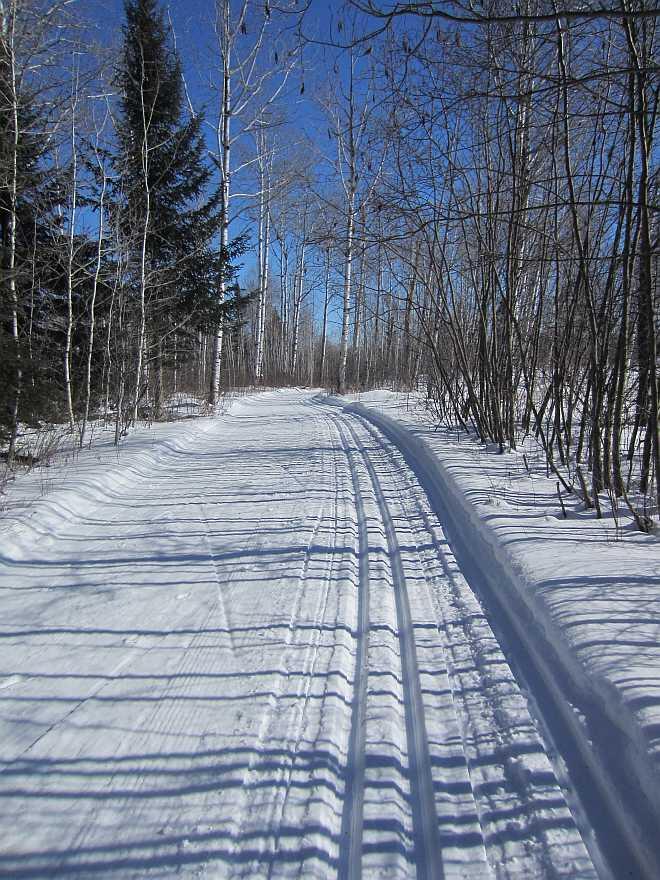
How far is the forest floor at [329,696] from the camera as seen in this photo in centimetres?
161

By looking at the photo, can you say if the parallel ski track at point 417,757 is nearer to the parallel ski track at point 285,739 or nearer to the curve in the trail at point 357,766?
the curve in the trail at point 357,766

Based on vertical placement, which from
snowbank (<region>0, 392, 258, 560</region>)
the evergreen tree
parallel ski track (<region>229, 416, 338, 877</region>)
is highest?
the evergreen tree

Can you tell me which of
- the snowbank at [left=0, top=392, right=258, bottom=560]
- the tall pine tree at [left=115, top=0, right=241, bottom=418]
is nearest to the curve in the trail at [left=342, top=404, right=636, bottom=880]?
the snowbank at [left=0, top=392, right=258, bottom=560]

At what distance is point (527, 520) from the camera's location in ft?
14.6

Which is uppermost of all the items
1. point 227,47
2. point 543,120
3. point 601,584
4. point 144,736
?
point 227,47

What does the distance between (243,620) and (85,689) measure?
3.05 feet

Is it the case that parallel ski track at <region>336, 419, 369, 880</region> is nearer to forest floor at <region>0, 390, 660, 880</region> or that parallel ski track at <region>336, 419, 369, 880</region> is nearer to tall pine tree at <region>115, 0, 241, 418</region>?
forest floor at <region>0, 390, 660, 880</region>

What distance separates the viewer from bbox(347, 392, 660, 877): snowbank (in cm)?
184

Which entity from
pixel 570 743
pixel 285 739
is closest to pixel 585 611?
pixel 570 743

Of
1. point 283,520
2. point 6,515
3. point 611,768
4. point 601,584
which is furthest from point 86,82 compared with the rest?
point 611,768

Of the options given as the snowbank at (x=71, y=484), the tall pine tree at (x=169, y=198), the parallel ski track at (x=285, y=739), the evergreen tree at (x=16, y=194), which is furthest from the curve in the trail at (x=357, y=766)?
the tall pine tree at (x=169, y=198)

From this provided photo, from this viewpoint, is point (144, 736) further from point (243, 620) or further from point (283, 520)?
point (283, 520)

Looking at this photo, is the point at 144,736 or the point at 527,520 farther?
the point at 527,520

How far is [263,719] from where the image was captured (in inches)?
84.7
